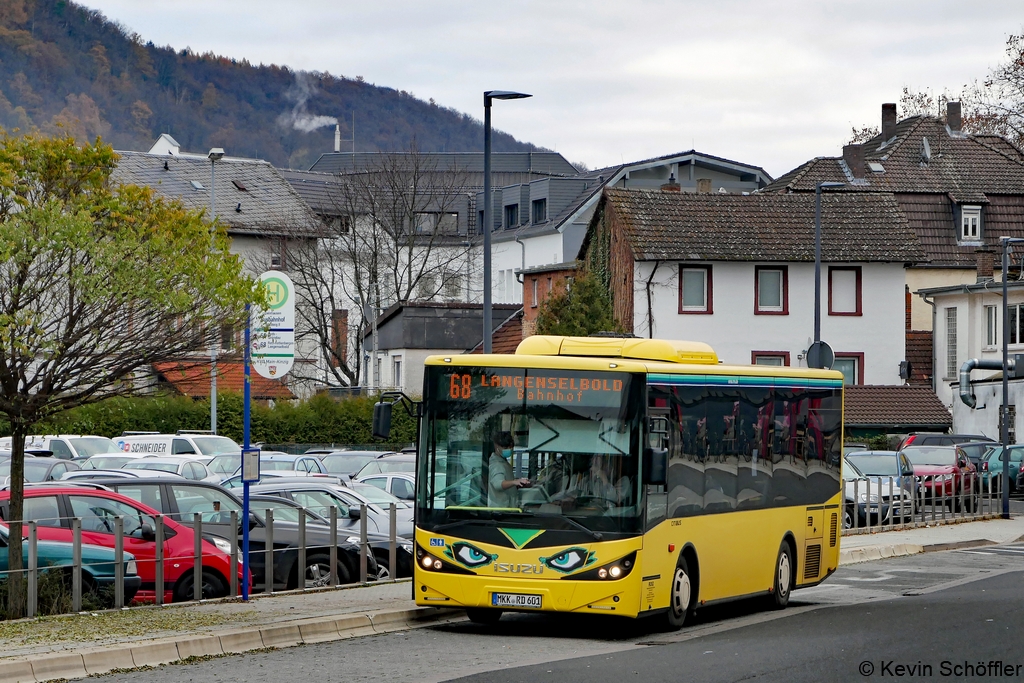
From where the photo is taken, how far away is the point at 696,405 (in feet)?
53.8

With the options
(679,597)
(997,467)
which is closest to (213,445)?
(997,467)

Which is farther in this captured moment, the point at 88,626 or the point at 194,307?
the point at 194,307

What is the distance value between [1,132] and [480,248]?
237ft

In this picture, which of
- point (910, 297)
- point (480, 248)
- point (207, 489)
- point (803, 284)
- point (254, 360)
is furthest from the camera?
point (480, 248)

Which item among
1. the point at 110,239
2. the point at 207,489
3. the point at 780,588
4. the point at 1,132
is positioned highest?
the point at 1,132

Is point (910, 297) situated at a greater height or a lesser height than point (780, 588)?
greater

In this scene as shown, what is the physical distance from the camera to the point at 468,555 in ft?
49.8

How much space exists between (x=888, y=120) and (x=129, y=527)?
68483 millimetres

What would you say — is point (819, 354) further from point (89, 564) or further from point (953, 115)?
point (953, 115)

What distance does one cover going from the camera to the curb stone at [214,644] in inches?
476

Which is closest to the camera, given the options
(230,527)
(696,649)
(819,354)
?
(696,649)

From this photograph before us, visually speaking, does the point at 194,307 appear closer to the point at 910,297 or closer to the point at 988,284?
the point at 988,284

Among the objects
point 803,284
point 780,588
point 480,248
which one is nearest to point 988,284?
point 803,284

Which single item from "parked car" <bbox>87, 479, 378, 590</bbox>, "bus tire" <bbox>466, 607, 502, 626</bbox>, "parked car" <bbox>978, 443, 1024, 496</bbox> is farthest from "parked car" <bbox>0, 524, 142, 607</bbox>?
"parked car" <bbox>978, 443, 1024, 496</bbox>
